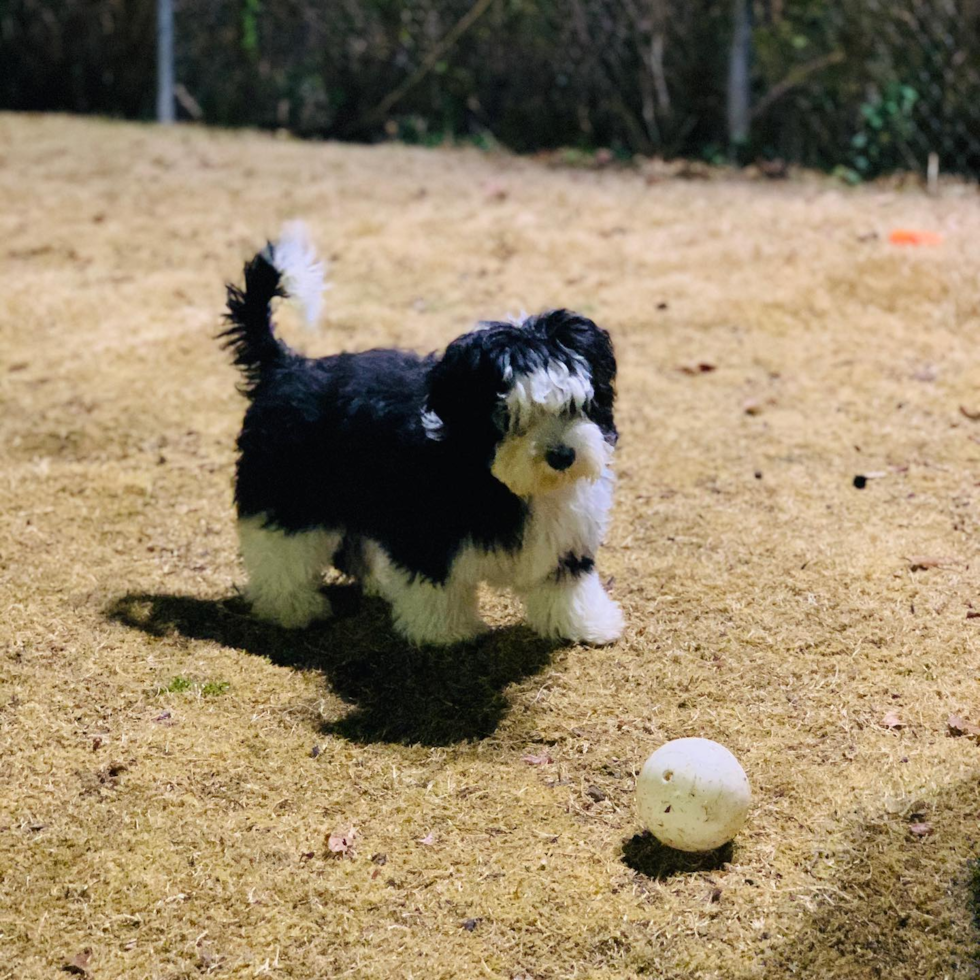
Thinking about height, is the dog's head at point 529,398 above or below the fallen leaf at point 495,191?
below

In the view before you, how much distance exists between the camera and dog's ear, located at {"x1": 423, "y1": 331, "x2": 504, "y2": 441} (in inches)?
145

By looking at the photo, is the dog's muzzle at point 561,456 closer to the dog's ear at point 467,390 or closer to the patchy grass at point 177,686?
the dog's ear at point 467,390

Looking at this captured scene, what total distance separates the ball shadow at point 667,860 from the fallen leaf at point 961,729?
877 millimetres

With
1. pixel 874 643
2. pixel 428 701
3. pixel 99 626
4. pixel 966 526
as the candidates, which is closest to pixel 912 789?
pixel 874 643

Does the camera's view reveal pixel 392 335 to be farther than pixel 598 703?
Yes

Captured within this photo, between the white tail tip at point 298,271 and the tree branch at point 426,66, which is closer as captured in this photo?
the white tail tip at point 298,271

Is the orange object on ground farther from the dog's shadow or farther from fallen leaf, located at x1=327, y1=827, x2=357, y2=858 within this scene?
fallen leaf, located at x1=327, y1=827, x2=357, y2=858

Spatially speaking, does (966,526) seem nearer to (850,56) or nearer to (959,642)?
(959,642)

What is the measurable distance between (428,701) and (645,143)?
7878mm

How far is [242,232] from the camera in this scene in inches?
347

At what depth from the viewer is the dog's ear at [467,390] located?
145 inches

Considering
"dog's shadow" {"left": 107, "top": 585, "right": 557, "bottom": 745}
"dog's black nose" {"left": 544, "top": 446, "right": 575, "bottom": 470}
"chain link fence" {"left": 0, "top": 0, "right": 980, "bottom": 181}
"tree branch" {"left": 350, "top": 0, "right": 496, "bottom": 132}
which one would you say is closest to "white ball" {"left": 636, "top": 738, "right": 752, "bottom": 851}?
"dog's shadow" {"left": 107, "top": 585, "right": 557, "bottom": 745}

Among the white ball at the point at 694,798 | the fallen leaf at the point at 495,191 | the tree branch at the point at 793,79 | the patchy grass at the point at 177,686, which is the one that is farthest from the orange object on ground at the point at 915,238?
the patchy grass at the point at 177,686

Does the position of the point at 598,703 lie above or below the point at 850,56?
below
